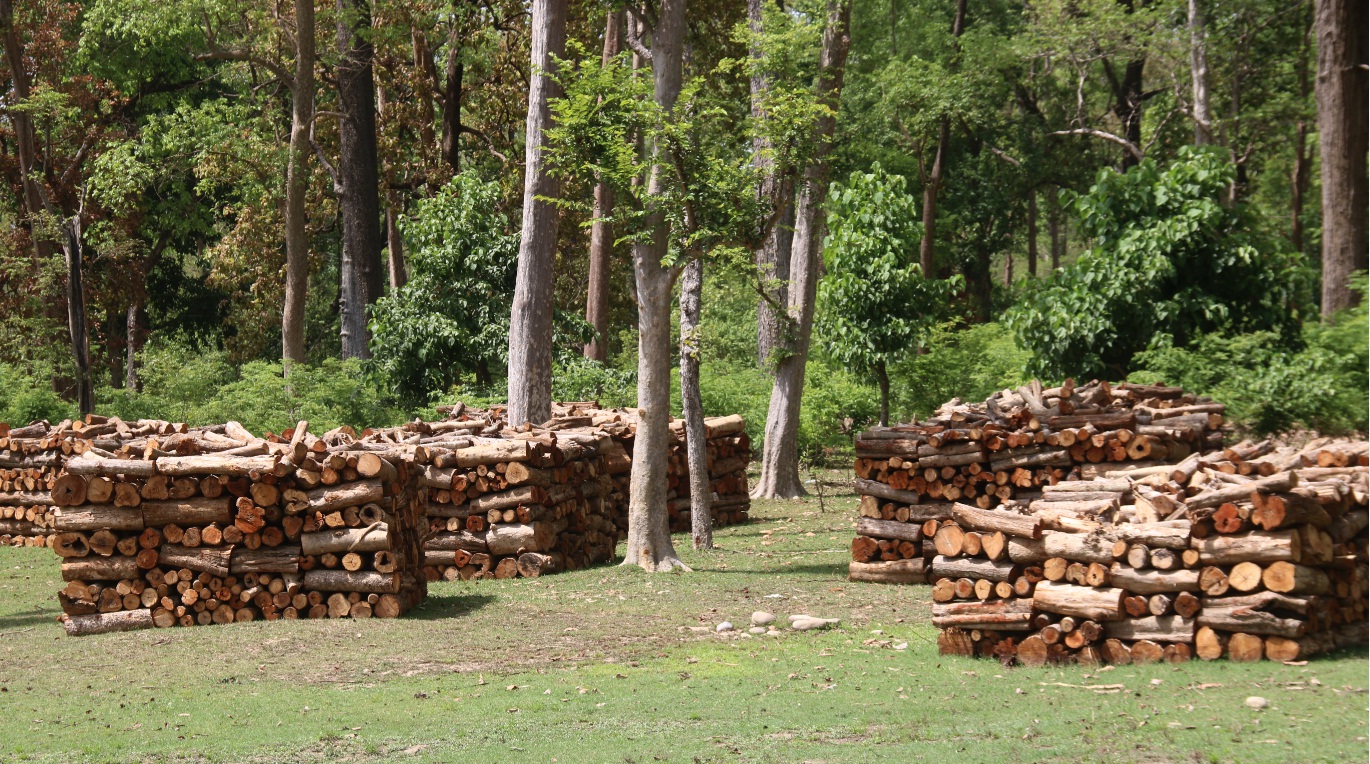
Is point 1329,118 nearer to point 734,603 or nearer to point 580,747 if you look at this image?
point 734,603

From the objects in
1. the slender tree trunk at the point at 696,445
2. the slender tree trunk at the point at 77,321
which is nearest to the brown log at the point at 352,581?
the slender tree trunk at the point at 696,445

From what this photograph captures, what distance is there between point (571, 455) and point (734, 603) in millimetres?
3342

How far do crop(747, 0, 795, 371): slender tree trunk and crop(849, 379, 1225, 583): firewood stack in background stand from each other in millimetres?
2605

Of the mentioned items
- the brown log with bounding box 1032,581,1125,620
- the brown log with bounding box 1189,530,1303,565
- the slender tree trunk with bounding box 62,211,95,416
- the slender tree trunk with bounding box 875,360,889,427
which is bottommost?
the brown log with bounding box 1032,581,1125,620

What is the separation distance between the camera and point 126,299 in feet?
114

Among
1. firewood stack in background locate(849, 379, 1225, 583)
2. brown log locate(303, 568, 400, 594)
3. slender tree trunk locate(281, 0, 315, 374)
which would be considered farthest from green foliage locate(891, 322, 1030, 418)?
brown log locate(303, 568, 400, 594)

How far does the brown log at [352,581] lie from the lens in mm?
11227

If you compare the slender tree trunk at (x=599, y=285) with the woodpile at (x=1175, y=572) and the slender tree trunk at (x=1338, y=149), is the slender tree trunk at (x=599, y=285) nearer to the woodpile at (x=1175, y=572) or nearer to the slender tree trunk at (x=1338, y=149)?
the slender tree trunk at (x=1338, y=149)

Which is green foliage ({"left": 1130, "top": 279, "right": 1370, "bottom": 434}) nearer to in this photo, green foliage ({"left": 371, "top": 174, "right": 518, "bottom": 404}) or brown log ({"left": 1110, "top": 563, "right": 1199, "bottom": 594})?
brown log ({"left": 1110, "top": 563, "right": 1199, "bottom": 594})

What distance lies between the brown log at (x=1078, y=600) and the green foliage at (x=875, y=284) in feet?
39.5

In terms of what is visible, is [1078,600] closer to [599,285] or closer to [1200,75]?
[599,285]

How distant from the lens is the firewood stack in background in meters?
12.6

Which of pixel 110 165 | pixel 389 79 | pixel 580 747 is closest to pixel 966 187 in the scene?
pixel 389 79

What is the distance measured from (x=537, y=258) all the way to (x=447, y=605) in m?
6.88
